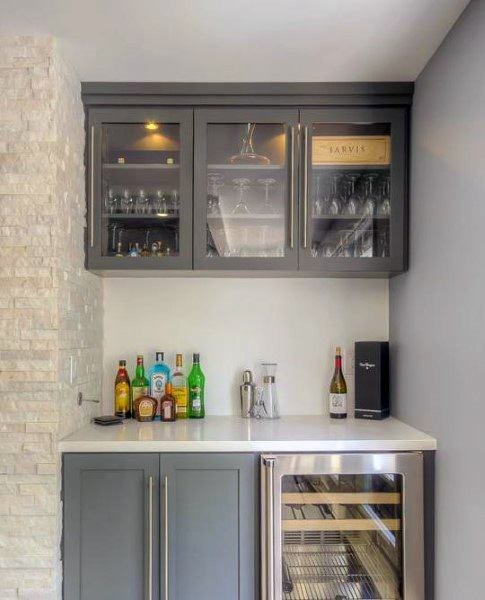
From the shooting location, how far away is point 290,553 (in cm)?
191

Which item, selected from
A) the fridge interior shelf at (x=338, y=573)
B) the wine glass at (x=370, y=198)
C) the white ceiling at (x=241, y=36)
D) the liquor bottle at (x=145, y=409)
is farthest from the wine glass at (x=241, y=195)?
the fridge interior shelf at (x=338, y=573)

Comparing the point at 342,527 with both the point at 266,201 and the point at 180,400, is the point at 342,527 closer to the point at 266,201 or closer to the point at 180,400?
the point at 180,400

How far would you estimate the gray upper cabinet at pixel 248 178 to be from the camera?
2.17m

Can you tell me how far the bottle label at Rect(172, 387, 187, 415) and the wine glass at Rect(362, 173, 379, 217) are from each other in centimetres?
115

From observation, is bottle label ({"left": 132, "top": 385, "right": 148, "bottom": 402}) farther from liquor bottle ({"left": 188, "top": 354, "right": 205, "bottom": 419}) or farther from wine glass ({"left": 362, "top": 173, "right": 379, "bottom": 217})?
wine glass ({"left": 362, "top": 173, "right": 379, "bottom": 217})

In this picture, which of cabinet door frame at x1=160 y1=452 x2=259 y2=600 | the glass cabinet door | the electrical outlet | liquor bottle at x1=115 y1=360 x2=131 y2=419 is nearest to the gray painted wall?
the glass cabinet door

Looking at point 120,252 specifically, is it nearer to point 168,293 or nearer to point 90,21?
point 168,293

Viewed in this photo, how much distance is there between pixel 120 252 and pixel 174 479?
3.16 ft

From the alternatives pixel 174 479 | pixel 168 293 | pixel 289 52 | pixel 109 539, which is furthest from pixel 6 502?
pixel 289 52

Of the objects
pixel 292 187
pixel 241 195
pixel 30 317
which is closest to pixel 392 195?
pixel 292 187

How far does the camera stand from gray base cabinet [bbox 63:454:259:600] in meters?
1.86

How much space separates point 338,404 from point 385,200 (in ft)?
3.09

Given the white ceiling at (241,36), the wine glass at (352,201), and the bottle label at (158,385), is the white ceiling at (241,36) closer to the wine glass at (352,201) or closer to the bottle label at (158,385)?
the wine glass at (352,201)

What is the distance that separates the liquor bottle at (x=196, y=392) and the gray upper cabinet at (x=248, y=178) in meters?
0.49
